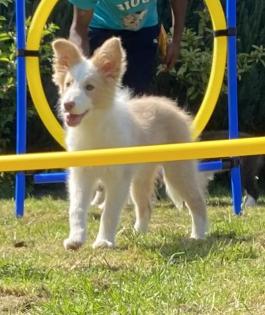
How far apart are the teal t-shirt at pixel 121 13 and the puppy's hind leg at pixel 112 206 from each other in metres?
1.50

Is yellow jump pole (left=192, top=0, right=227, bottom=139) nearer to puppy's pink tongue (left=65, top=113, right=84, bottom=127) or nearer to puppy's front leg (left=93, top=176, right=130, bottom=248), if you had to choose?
puppy's front leg (left=93, top=176, right=130, bottom=248)

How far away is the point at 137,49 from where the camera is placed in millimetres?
7230

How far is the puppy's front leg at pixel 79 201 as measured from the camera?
5.70 metres

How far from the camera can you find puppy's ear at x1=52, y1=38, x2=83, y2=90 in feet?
18.9

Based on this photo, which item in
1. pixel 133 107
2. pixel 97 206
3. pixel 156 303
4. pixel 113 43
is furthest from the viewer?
pixel 97 206

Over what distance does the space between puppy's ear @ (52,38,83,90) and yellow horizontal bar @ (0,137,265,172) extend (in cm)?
126

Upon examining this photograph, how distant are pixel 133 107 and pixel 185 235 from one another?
0.95 metres

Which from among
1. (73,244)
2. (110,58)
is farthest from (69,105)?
(73,244)

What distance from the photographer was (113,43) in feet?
18.9

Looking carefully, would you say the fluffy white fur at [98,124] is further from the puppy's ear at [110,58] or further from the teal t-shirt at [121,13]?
the teal t-shirt at [121,13]

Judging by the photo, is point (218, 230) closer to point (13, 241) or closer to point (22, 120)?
point (13, 241)

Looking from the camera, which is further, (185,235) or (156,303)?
(185,235)

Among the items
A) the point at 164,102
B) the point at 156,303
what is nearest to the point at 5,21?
the point at 164,102

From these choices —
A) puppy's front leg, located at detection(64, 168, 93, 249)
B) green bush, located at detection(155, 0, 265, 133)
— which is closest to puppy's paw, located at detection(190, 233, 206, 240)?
puppy's front leg, located at detection(64, 168, 93, 249)
